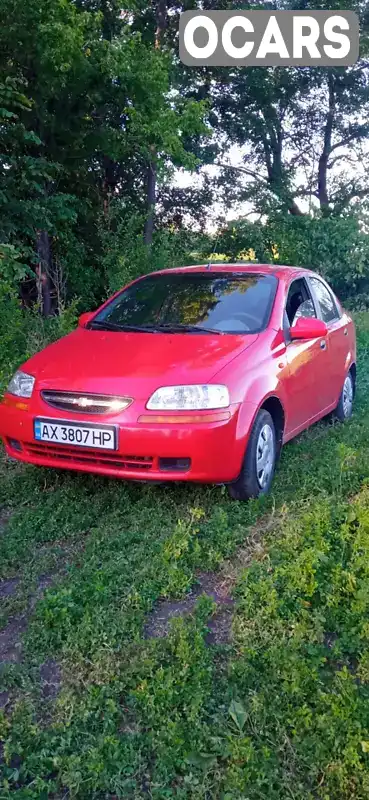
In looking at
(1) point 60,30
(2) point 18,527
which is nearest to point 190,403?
(2) point 18,527

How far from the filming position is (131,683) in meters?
2.46

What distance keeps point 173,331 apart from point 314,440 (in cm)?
162

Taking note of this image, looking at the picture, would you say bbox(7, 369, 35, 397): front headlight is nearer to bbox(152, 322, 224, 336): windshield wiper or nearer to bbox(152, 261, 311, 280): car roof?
bbox(152, 322, 224, 336): windshield wiper

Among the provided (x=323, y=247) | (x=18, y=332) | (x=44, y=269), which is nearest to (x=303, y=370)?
(x=18, y=332)

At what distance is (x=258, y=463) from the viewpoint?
160 inches

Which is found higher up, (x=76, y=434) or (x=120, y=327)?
(x=120, y=327)

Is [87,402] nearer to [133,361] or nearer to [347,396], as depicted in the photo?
[133,361]

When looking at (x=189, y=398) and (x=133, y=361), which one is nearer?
(x=189, y=398)

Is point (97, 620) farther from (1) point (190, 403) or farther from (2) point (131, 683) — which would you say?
(1) point (190, 403)

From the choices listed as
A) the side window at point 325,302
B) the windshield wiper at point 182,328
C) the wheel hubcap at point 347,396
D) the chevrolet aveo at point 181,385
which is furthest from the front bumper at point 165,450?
the wheel hubcap at point 347,396

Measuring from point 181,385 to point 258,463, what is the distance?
731 mm

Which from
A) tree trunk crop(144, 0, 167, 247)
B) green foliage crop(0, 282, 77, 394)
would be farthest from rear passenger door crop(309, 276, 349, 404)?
tree trunk crop(144, 0, 167, 247)

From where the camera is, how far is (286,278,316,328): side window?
4.90m

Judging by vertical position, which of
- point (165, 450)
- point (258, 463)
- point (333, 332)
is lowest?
point (258, 463)
